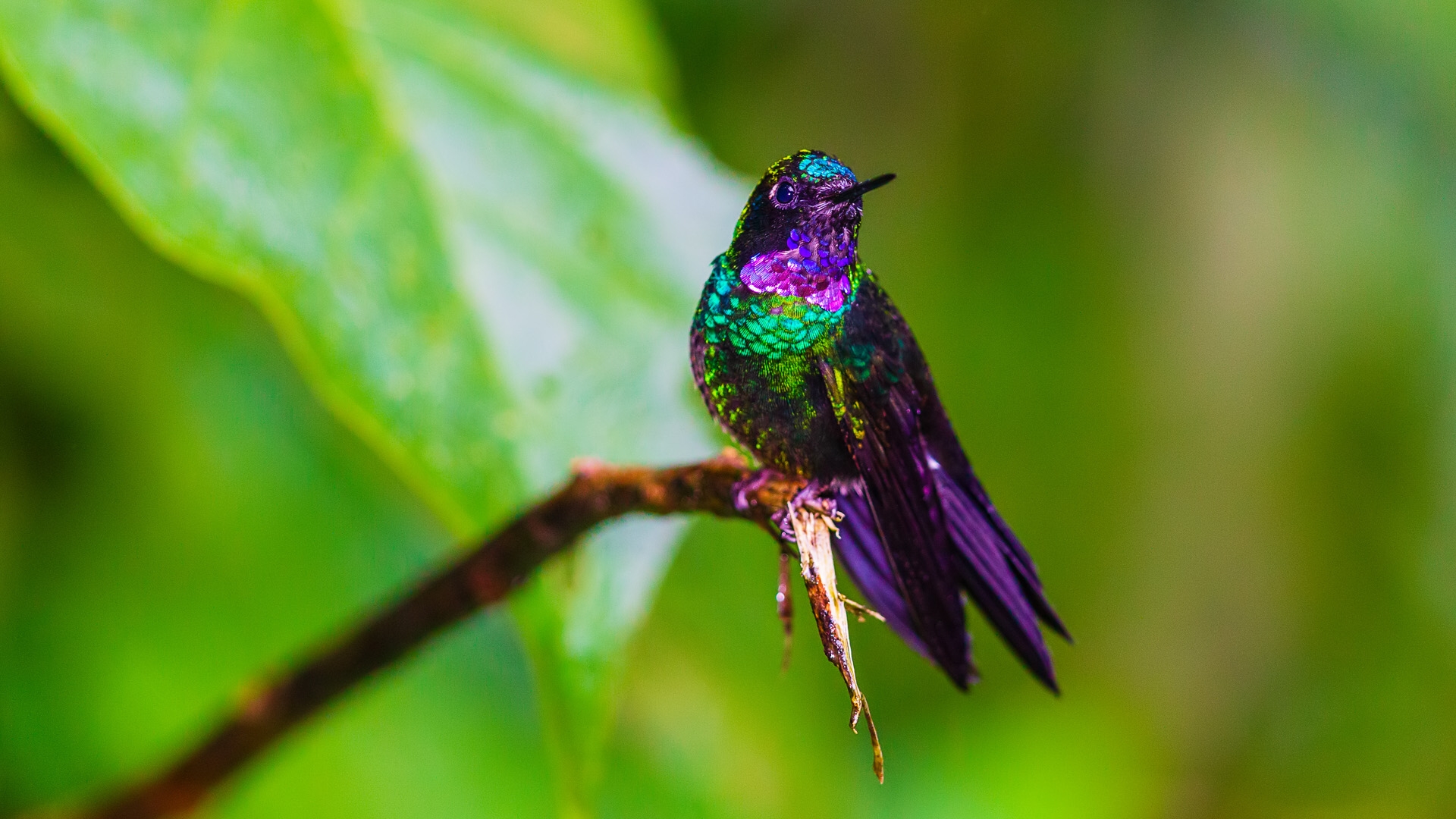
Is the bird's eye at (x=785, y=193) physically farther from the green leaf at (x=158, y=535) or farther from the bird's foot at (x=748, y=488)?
the green leaf at (x=158, y=535)

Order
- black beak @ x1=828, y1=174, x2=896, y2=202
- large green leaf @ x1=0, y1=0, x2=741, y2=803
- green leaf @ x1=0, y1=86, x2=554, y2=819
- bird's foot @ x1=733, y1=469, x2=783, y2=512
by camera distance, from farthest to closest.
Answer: green leaf @ x1=0, y1=86, x2=554, y2=819
large green leaf @ x1=0, y1=0, x2=741, y2=803
bird's foot @ x1=733, y1=469, x2=783, y2=512
black beak @ x1=828, y1=174, x2=896, y2=202

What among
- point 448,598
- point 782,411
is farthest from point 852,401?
point 448,598

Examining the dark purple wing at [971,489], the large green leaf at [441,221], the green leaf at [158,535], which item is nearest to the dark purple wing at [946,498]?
the dark purple wing at [971,489]

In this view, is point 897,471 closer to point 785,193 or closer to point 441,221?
point 785,193

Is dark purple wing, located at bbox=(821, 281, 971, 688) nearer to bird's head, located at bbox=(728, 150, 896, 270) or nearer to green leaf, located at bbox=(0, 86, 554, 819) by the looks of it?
bird's head, located at bbox=(728, 150, 896, 270)

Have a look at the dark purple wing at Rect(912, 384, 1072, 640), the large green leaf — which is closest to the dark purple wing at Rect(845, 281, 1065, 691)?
the dark purple wing at Rect(912, 384, 1072, 640)

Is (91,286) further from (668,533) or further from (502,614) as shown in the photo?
(668,533)
